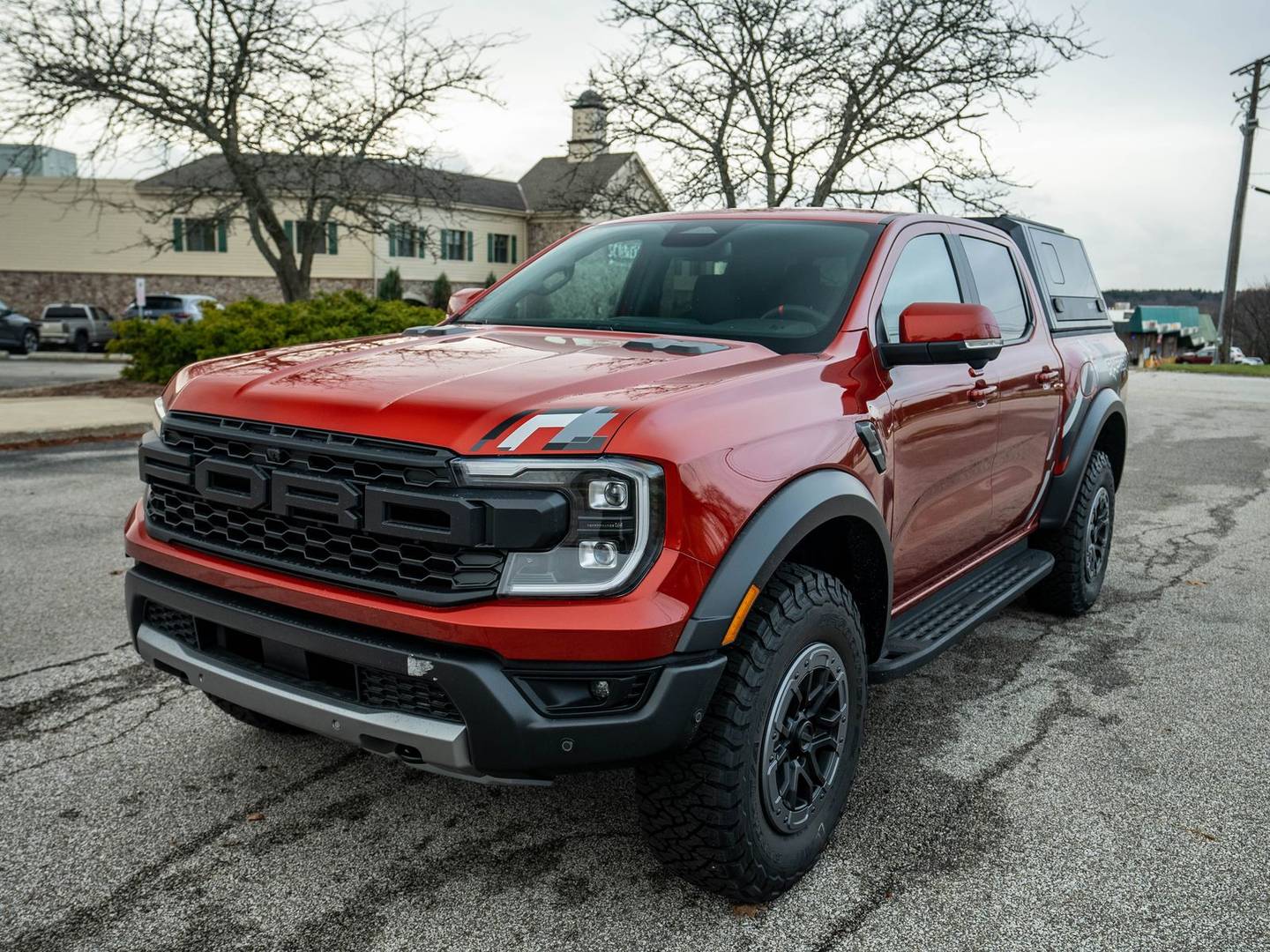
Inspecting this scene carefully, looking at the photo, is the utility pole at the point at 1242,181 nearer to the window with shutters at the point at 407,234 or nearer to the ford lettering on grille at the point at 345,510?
the window with shutters at the point at 407,234

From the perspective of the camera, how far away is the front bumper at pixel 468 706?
7.89 feet

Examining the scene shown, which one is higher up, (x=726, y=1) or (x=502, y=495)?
(x=726, y=1)

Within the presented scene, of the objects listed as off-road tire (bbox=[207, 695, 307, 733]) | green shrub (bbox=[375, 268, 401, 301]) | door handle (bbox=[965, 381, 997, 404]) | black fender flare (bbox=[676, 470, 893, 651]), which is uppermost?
green shrub (bbox=[375, 268, 401, 301])

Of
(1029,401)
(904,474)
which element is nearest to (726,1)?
(1029,401)

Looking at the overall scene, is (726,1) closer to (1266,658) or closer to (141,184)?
(1266,658)

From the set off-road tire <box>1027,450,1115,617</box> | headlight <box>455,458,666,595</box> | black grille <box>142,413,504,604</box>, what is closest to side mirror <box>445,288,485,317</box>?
black grille <box>142,413,504,604</box>

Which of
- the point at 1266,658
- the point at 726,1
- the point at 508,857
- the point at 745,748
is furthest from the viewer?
the point at 726,1

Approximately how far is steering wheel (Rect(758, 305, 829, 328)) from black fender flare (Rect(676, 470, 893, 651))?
65 cm

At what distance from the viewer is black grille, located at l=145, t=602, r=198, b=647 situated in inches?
116

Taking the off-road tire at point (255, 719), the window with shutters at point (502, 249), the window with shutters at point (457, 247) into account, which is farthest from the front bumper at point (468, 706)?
the window with shutters at point (502, 249)

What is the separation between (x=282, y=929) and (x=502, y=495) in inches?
48.4

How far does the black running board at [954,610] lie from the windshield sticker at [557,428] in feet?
4.53

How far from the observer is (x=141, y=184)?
149 feet

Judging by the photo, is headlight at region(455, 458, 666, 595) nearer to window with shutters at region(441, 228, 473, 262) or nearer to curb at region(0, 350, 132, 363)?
curb at region(0, 350, 132, 363)
